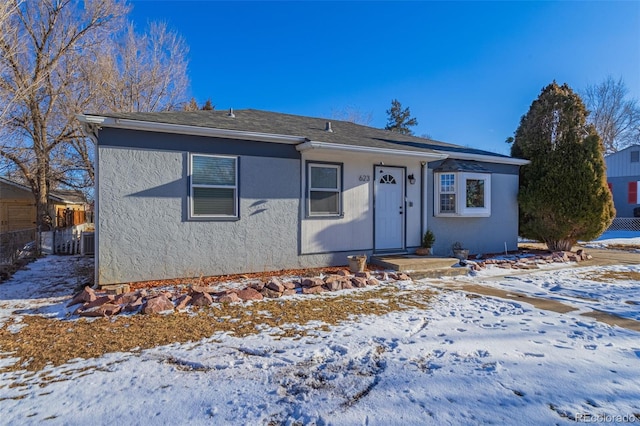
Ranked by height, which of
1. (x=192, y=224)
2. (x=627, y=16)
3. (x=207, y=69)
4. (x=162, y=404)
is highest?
(x=207, y=69)

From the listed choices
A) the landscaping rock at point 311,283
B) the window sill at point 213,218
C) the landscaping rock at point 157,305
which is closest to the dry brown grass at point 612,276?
the landscaping rock at point 311,283

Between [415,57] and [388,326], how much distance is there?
42.0 feet

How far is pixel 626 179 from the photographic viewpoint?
2117 centimetres

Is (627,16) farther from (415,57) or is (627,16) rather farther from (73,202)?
(73,202)

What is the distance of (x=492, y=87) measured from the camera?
1702 centimetres

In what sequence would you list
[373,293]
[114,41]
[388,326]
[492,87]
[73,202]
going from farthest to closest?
[73,202] < [492,87] < [114,41] < [373,293] < [388,326]

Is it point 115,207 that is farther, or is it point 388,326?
point 115,207

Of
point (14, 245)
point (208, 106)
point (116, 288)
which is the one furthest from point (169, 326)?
point (208, 106)

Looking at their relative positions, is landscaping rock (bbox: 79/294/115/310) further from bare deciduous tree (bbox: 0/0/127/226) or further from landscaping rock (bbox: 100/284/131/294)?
bare deciduous tree (bbox: 0/0/127/226)

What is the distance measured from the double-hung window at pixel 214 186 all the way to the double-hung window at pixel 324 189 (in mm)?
1626

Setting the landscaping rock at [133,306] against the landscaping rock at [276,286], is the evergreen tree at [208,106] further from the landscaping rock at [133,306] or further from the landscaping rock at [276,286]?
the landscaping rock at [133,306]

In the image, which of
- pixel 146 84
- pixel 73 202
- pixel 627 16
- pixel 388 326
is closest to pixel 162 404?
pixel 388 326

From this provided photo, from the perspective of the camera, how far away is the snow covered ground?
230 centimetres

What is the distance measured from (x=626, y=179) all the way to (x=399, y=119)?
17.4 m
